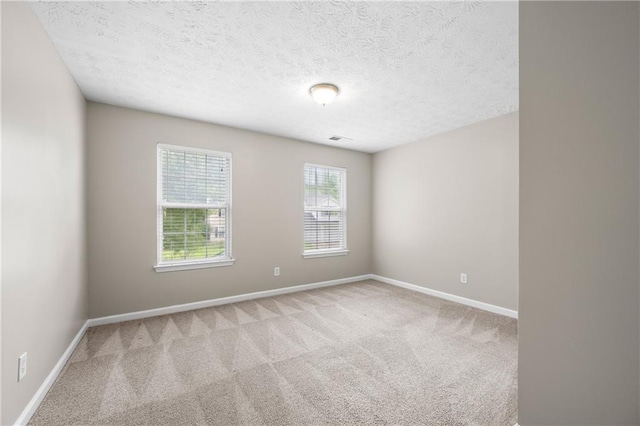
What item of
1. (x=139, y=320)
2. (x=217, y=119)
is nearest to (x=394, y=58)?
(x=217, y=119)

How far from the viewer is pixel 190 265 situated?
3779 mm

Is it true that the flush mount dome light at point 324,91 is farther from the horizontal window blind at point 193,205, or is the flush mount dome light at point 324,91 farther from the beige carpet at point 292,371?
the beige carpet at point 292,371

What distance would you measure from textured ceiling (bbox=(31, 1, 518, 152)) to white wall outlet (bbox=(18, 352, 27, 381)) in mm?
2185

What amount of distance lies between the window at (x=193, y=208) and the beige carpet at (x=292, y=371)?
78 centimetres

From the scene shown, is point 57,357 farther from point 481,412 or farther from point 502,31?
point 502,31

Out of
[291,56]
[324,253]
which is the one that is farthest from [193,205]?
[291,56]

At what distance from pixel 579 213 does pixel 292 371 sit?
7.06 ft

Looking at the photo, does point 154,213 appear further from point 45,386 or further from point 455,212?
point 455,212

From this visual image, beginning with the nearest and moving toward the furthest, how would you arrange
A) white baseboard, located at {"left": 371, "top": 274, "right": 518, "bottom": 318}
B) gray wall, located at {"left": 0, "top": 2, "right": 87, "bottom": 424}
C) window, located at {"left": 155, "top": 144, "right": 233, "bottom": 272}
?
gray wall, located at {"left": 0, "top": 2, "right": 87, "bottom": 424}, white baseboard, located at {"left": 371, "top": 274, "right": 518, "bottom": 318}, window, located at {"left": 155, "top": 144, "right": 233, "bottom": 272}

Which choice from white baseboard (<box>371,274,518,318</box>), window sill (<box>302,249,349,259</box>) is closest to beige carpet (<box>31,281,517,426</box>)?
white baseboard (<box>371,274,518,318</box>)

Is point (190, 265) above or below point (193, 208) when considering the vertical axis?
below

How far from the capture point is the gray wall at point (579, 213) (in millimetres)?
1080

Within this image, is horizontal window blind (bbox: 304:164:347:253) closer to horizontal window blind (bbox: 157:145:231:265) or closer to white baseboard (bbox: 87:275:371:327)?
white baseboard (bbox: 87:275:371:327)

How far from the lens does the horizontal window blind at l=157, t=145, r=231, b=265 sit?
3.69 m
